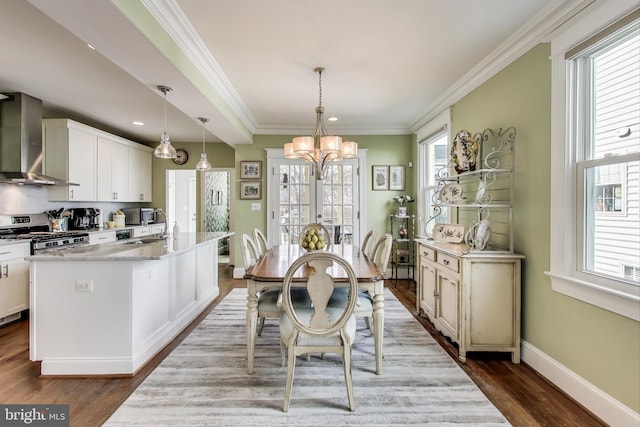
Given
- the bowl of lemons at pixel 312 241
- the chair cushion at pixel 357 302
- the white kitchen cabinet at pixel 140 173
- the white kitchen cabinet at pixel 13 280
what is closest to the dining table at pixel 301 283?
the chair cushion at pixel 357 302

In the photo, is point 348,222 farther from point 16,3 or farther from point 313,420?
point 16,3

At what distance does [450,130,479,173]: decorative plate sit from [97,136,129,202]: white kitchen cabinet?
4.89 meters

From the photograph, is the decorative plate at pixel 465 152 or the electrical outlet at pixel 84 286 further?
the decorative plate at pixel 465 152

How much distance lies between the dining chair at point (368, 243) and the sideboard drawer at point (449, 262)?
2.13 ft

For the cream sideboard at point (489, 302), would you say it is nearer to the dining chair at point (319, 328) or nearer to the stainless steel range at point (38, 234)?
the dining chair at point (319, 328)

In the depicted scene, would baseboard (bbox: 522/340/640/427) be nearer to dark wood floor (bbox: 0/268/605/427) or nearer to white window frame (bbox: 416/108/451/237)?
dark wood floor (bbox: 0/268/605/427)

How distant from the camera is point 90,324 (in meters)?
2.17

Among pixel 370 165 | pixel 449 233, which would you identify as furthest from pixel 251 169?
pixel 449 233

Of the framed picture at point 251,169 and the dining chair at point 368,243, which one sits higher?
the framed picture at point 251,169

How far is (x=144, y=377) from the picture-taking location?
7.02 ft

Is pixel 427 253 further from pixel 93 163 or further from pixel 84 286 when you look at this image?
pixel 93 163

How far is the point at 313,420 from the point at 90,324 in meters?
1.73

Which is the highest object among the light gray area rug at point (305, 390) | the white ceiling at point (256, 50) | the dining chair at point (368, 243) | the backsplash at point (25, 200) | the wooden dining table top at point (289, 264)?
the white ceiling at point (256, 50)

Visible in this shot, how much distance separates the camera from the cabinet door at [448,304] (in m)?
2.43
